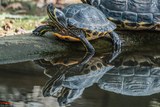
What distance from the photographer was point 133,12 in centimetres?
657

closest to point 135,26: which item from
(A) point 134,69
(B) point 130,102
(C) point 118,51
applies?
(C) point 118,51

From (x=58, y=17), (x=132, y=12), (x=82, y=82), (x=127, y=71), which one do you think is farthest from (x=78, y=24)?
(x=82, y=82)

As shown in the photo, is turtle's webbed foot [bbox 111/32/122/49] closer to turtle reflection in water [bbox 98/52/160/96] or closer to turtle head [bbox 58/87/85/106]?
turtle reflection in water [bbox 98/52/160/96]

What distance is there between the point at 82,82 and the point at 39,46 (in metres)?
1.14

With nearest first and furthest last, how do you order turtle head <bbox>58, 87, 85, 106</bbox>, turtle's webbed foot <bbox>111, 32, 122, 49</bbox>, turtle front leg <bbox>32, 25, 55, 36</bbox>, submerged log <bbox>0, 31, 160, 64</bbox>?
turtle head <bbox>58, 87, 85, 106</bbox>, submerged log <bbox>0, 31, 160, 64</bbox>, turtle front leg <bbox>32, 25, 55, 36</bbox>, turtle's webbed foot <bbox>111, 32, 122, 49</bbox>

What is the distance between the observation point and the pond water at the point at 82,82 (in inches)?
161

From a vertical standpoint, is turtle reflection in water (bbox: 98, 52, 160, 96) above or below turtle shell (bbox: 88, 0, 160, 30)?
below

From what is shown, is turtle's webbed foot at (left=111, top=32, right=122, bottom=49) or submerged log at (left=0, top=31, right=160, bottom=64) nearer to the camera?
submerged log at (left=0, top=31, right=160, bottom=64)

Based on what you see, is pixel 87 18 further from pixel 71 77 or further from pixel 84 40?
pixel 71 77

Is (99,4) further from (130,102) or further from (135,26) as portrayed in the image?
(130,102)

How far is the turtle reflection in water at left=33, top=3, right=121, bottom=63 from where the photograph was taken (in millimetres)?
5801

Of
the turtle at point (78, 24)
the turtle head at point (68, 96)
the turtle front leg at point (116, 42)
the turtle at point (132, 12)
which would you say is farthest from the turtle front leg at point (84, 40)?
the turtle head at point (68, 96)

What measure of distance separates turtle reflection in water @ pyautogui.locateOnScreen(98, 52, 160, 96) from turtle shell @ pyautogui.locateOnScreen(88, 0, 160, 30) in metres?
0.57

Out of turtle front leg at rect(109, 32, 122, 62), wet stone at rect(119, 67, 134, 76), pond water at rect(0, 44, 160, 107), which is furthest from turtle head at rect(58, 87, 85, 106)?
turtle front leg at rect(109, 32, 122, 62)
